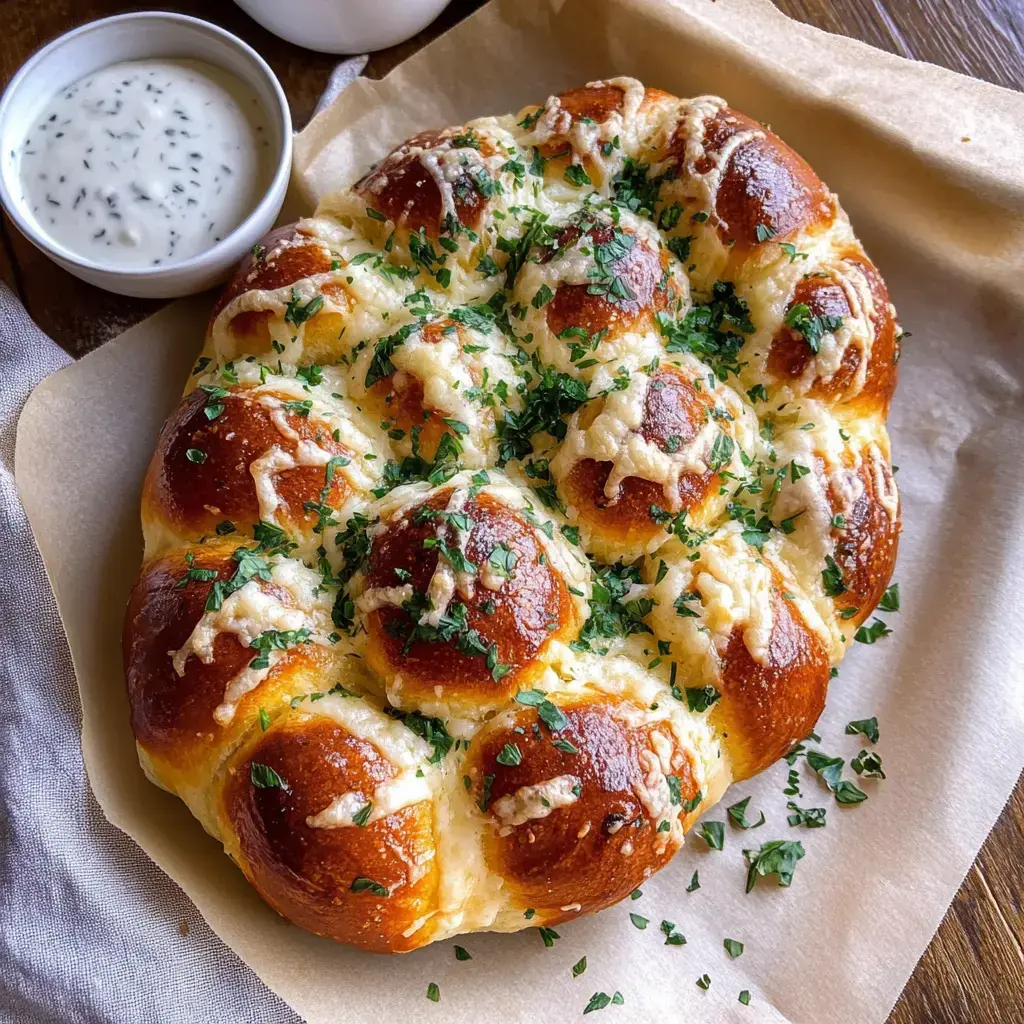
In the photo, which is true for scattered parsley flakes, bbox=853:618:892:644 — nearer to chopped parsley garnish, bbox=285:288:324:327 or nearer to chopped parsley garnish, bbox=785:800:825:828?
chopped parsley garnish, bbox=785:800:825:828

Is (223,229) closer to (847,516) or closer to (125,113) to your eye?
(125,113)

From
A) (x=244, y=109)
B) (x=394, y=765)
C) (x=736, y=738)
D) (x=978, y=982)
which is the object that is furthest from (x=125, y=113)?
(x=978, y=982)

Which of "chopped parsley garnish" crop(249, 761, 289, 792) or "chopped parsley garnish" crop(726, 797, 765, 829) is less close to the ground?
"chopped parsley garnish" crop(249, 761, 289, 792)

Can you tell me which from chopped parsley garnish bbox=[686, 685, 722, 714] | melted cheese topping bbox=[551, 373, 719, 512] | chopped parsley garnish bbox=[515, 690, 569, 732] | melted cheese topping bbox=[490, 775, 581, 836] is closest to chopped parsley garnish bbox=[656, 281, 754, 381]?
melted cheese topping bbox=[551, 373, 719, 512]

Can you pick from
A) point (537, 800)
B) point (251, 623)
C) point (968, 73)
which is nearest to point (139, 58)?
point (251, 623)

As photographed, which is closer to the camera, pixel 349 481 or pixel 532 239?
pixel 349 481

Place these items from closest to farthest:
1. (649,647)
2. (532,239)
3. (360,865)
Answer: (360,865)
(649,647)
(532,239)

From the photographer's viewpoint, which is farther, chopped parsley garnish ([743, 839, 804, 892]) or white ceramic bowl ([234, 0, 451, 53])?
white ceramic bowl ([234, 0, 451, 53])

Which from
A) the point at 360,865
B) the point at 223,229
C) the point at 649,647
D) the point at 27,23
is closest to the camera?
the point at 360,865
